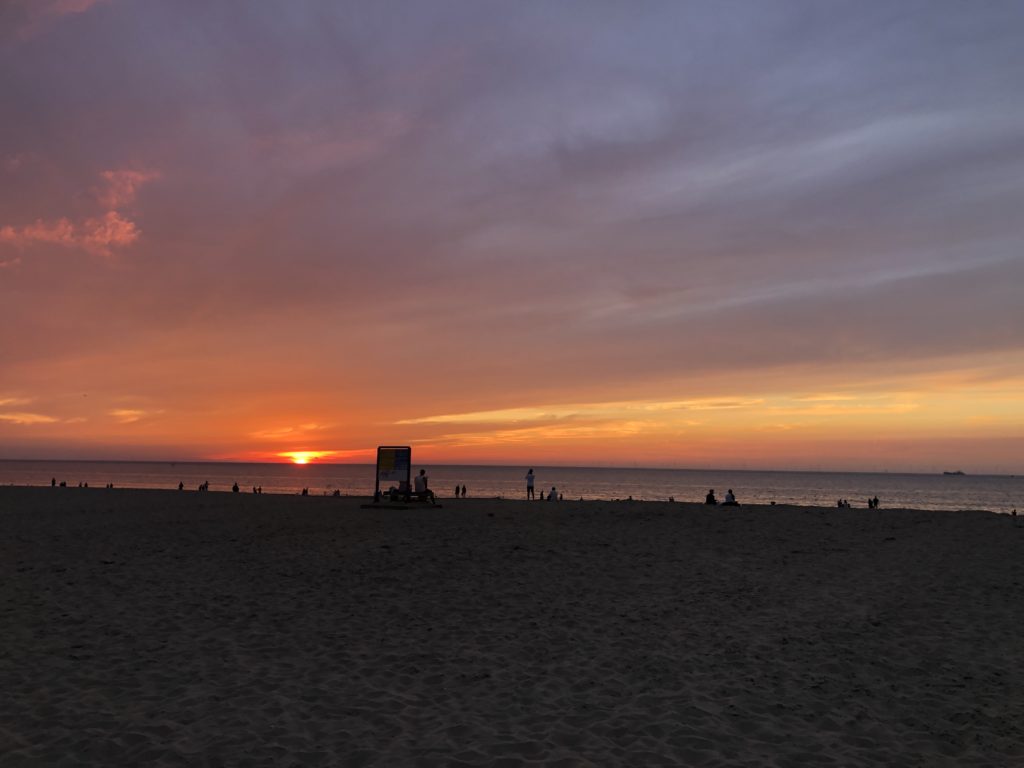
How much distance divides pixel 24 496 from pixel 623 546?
147 ft

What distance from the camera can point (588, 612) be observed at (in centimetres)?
1256

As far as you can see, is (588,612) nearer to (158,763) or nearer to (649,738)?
(649,738)

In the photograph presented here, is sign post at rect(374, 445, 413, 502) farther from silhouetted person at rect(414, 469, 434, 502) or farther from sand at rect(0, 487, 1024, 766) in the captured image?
sand at rect(0, 487, 1024, 766)

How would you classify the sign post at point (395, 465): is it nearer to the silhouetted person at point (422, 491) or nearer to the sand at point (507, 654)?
the silhouetted person at point (422, 491)

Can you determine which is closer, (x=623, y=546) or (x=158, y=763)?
(x=158, y=763)

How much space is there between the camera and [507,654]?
1000cm

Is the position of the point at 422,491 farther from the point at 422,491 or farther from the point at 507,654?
the point at 507,654

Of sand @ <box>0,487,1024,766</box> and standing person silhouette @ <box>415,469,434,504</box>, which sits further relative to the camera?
standing person silhouette @ <box>415,469,434,504</box>

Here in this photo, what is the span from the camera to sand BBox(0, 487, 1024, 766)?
689 cm

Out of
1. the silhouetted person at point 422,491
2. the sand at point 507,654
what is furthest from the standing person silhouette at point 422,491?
the sand at point 507,654

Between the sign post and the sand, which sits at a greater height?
the sign post

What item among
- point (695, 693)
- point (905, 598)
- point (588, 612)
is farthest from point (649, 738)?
point (905, 598)

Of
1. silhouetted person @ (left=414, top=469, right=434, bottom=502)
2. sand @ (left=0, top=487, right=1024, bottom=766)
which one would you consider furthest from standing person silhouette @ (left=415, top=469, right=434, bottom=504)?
sand @ (left=0, top=487, right=1024, bottom=766)

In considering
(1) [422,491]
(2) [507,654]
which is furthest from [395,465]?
(2) [507,654]
